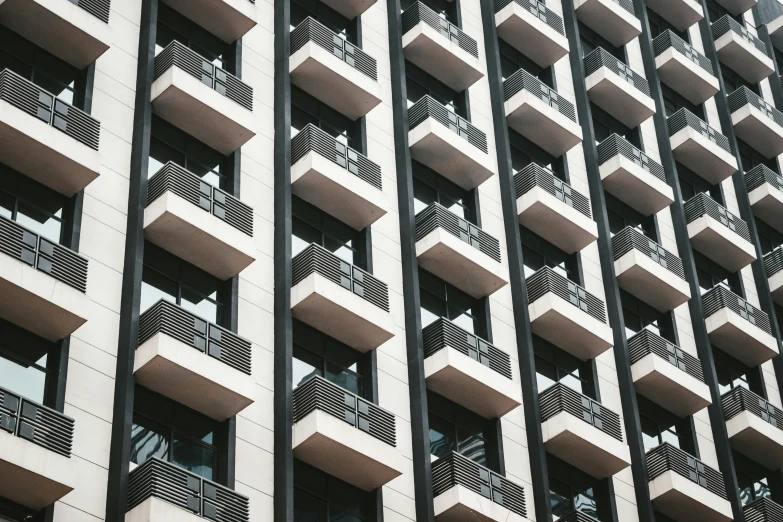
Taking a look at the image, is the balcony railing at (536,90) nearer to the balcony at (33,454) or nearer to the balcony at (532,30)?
the balcony at (532,30)

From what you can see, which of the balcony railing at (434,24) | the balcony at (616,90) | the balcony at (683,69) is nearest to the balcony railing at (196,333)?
the balcony railing at (434,24)

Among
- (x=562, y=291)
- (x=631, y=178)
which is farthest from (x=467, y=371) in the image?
(x=631, y=178)

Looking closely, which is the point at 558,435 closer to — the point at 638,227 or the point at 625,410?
the point at 625,410

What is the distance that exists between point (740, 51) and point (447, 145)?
23643 mm

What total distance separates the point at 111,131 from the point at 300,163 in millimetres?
6266

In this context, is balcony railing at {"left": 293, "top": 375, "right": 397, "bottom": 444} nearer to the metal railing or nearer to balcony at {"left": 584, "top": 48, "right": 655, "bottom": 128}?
the metal railing

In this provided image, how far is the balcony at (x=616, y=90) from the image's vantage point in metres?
50.8

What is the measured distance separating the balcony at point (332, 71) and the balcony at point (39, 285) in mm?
12771

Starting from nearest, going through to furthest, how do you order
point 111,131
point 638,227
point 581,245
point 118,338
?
point 118,338 → point 111,131 → point 581,245 → point 638,227

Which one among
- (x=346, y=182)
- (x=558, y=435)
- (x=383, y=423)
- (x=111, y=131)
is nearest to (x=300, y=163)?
(x=346, y=182)

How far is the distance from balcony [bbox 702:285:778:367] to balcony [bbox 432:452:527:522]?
1515 cm

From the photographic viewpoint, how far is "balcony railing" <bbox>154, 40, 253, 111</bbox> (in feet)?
119

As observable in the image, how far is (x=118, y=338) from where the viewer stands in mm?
31172

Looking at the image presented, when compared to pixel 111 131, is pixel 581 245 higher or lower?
higher
